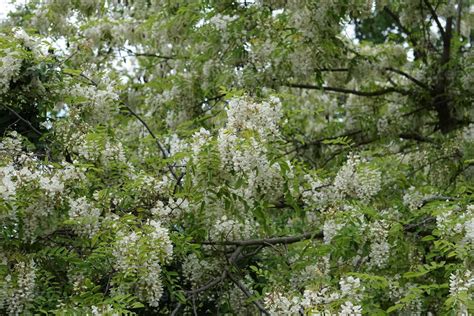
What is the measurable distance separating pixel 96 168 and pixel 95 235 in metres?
0.65

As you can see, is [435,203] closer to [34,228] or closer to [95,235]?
[95,235]

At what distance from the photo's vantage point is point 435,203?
5.44 metres

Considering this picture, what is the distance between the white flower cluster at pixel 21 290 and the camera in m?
4.49

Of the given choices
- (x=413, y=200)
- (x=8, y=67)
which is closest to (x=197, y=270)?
(x=413, y=200)

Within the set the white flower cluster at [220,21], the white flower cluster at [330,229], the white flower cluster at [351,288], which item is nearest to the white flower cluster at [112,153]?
the white flower cluster at [330,229]

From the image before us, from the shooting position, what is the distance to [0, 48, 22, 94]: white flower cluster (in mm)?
5309

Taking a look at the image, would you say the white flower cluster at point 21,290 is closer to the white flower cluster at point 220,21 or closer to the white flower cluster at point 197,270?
the white flower cluster at point 197,270

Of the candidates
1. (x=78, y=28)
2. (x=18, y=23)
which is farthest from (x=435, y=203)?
(x=18, y=23)

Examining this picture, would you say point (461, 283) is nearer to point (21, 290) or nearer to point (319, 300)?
point (319, 300)

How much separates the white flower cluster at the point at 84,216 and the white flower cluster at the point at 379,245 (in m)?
1.80

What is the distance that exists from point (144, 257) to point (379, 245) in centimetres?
165

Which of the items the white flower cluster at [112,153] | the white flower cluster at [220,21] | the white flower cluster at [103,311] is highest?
the white flower cluster at [220,21]

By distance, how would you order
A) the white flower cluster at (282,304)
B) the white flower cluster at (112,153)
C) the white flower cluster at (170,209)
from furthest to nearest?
the white flower cluster at (112,153) → the white flower cluster at (170,209) → the white flower cluster at (282,304)

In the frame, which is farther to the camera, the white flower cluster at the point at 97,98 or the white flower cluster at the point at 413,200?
the white flower cluster at the point at 413,200
